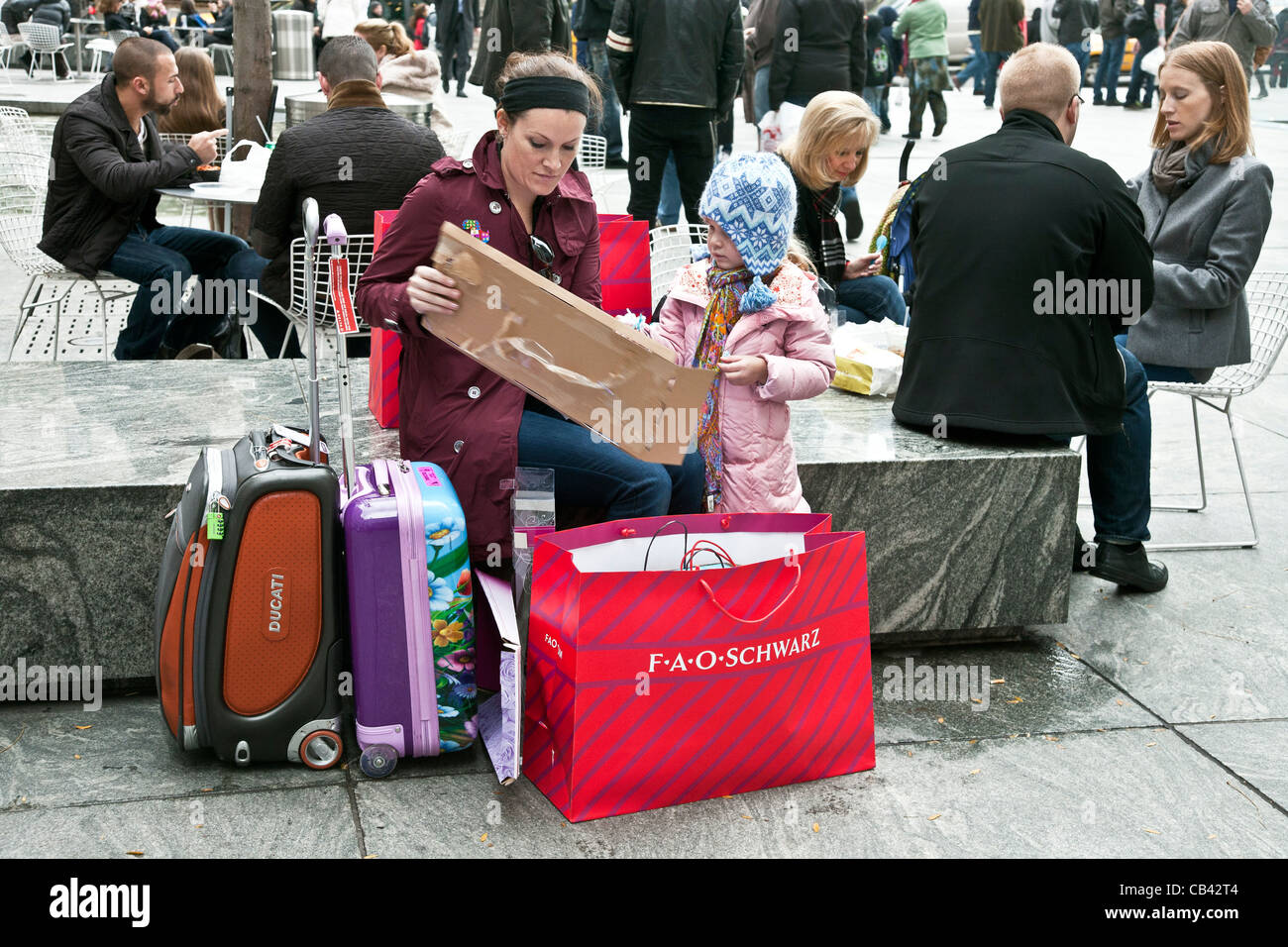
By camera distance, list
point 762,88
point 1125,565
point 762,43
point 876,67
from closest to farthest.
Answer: point 1125,565 → point 762,43 → point 762,88 → point 876,67

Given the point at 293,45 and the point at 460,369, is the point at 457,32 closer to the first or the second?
the point at 293,45

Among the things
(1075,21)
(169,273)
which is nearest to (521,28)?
(169,273)

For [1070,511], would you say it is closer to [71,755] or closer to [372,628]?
[372,628]

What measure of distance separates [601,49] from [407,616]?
10.5 m

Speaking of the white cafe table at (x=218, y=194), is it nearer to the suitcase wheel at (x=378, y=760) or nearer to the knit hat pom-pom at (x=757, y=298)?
the knit hat pom-pom at (x=757, y=298)

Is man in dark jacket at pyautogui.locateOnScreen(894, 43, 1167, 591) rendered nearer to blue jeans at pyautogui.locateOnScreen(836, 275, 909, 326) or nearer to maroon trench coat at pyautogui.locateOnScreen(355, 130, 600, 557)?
maroon trench coat at pyautogui.locateOnScreen(355, 130, 600, 557)

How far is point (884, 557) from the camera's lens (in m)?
3.93

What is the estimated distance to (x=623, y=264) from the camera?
15.1 ft

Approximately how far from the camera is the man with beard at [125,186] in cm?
562

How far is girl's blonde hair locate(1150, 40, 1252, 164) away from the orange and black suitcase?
10.8 feet

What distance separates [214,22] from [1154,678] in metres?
25.5

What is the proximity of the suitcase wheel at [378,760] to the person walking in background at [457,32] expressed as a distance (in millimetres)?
17534
